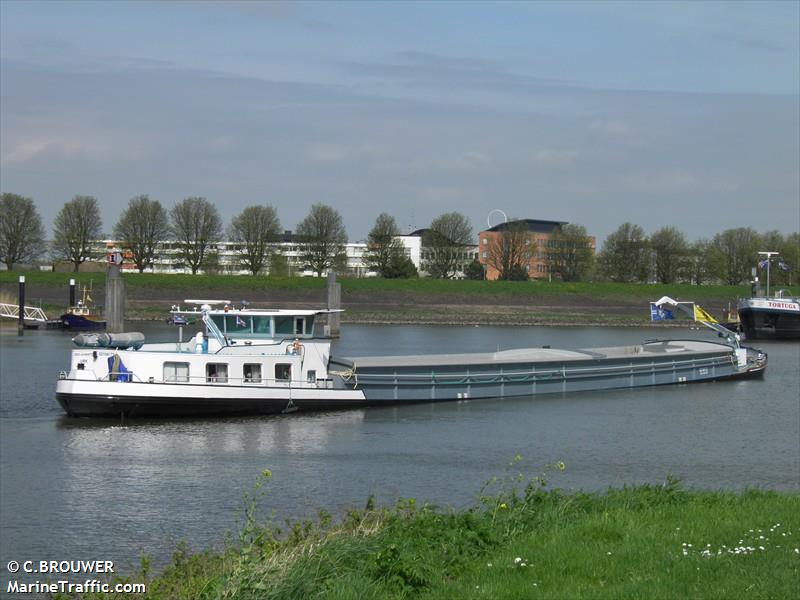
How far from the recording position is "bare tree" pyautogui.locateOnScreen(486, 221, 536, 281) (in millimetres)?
136875

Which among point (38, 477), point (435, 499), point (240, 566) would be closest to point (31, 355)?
point (38, 477)

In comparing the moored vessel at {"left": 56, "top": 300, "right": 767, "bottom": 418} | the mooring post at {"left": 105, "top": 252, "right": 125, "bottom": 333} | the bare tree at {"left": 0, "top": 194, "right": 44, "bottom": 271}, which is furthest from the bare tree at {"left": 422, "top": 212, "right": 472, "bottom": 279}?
the moored vessel at {"left": 56, "top": 300, "right": 767, "bottom": 418}

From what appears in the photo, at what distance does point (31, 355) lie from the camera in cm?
5678

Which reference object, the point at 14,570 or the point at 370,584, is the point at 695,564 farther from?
the point at 14,570

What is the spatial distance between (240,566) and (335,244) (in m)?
120

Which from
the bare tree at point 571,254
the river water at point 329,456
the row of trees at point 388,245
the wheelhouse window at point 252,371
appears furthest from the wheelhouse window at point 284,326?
the bare tree at point 571,254

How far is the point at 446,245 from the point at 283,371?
104779 millimetres

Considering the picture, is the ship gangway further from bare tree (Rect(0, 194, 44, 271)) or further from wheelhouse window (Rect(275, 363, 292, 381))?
wheelhouse window (Rect(275, 363, 292, 381))

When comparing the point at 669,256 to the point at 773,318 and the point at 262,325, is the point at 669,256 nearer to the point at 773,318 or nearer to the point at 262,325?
the point at 773,318

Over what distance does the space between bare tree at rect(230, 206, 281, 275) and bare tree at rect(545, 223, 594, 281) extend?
38399 mm

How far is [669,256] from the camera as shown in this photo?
137m

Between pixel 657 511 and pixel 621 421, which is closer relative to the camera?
pixel 657 511

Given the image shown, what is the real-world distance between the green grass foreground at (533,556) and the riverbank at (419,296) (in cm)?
8447

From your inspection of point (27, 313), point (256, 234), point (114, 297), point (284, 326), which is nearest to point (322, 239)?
point (256, 234)
